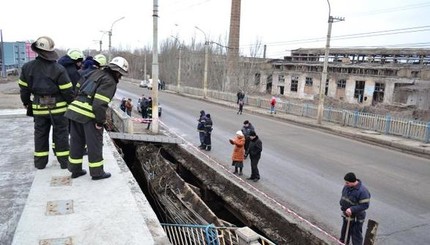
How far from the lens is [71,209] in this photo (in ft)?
14.4

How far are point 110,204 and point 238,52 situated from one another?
1965 inches

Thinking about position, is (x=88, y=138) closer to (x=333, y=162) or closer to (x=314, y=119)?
(x=333, y=162)

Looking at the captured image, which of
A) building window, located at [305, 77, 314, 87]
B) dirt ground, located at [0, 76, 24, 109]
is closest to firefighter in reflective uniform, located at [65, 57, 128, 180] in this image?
dirt ground, located at [0, 76, 24, 109]

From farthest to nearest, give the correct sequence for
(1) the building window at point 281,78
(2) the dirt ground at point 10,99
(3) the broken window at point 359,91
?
(1) the building window at point 281,78, (3) the broken window at point 359,91, (2) the dirt ground at point 10,99

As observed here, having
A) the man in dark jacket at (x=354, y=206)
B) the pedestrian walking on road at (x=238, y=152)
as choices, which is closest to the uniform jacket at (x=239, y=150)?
the pedestrian walking on road at (x=238, y=152)

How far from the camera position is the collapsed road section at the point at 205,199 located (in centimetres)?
708

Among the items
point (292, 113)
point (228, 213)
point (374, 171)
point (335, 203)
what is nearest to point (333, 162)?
point (374, 171)

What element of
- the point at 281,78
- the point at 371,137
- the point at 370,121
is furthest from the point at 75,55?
the point at 281,78

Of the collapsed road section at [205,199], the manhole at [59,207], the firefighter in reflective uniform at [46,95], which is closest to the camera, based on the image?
the manhole at [59,207]

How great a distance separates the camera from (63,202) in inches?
180

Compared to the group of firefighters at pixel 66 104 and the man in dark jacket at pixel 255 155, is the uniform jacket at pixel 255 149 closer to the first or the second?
the man in dark jacket at pixel 255 155

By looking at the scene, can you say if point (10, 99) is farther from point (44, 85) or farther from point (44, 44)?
point (44, 44)

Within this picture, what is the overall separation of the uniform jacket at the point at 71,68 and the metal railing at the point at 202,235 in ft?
10.1

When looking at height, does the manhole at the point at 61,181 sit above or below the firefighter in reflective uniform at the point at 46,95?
below
